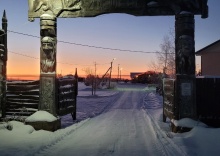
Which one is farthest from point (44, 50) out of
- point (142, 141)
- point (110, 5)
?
point (142, 141)

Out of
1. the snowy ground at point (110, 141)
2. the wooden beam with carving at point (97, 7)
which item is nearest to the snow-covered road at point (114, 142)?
the snowy ground at point (110, 141)

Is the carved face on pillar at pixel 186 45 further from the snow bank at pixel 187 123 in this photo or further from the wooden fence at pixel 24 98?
the wooden fence at pixel 24 98

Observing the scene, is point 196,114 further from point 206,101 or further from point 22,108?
A: point 22,108

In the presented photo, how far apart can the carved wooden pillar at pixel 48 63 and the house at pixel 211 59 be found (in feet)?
77.5

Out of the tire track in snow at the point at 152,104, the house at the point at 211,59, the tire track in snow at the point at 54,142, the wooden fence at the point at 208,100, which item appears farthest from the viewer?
the house at the point at 211,59

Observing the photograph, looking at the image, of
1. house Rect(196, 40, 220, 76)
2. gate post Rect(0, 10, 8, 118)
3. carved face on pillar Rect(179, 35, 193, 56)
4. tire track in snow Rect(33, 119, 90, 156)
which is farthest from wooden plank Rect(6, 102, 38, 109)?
house Rect(196, 40, 220, 76)

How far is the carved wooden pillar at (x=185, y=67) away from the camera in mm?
9977

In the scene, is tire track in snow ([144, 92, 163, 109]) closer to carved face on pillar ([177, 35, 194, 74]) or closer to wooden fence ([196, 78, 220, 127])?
wooden fence ([196, 78, 220, 127])

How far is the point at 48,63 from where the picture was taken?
10406mm

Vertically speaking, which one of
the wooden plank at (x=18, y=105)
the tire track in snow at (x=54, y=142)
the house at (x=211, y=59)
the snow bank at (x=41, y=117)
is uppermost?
the house at (x=211, y=59)

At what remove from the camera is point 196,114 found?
10141 mm

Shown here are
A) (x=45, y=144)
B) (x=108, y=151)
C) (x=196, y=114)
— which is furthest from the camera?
(x=196, y=114)

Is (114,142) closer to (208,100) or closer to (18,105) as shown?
(208,100)

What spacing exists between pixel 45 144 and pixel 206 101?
5566mm
